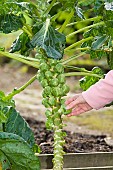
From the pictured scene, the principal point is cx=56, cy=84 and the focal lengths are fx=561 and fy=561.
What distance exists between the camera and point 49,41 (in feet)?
5.81

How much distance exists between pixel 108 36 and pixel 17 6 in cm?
31

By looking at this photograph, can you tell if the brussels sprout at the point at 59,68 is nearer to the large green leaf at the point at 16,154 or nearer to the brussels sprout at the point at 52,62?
the brussels sprout at the point at 52,62

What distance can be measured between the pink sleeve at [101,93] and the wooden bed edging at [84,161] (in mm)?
376

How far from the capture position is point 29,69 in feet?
22.3

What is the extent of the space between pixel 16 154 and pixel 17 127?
0.22 m

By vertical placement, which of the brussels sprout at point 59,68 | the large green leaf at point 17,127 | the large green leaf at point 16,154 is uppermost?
the brussels sprout at point 59,68

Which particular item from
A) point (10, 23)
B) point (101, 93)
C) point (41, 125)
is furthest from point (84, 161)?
point (41, 125)

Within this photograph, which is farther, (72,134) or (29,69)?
(29,69)

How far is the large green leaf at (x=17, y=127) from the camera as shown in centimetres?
195

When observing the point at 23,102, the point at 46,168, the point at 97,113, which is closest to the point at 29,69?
the point at 23,102

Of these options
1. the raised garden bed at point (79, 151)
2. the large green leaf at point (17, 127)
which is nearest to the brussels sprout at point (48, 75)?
the large green leaf at point (17, 127)

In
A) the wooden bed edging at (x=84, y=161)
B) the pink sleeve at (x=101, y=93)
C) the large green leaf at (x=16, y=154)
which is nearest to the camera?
the large green leaf at (x=16, y=154)

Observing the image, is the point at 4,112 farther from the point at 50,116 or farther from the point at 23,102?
the point at 23,102

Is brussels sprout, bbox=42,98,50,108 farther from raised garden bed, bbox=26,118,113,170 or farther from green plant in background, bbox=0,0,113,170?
raised garden bed, bbox=26,118,113,170
